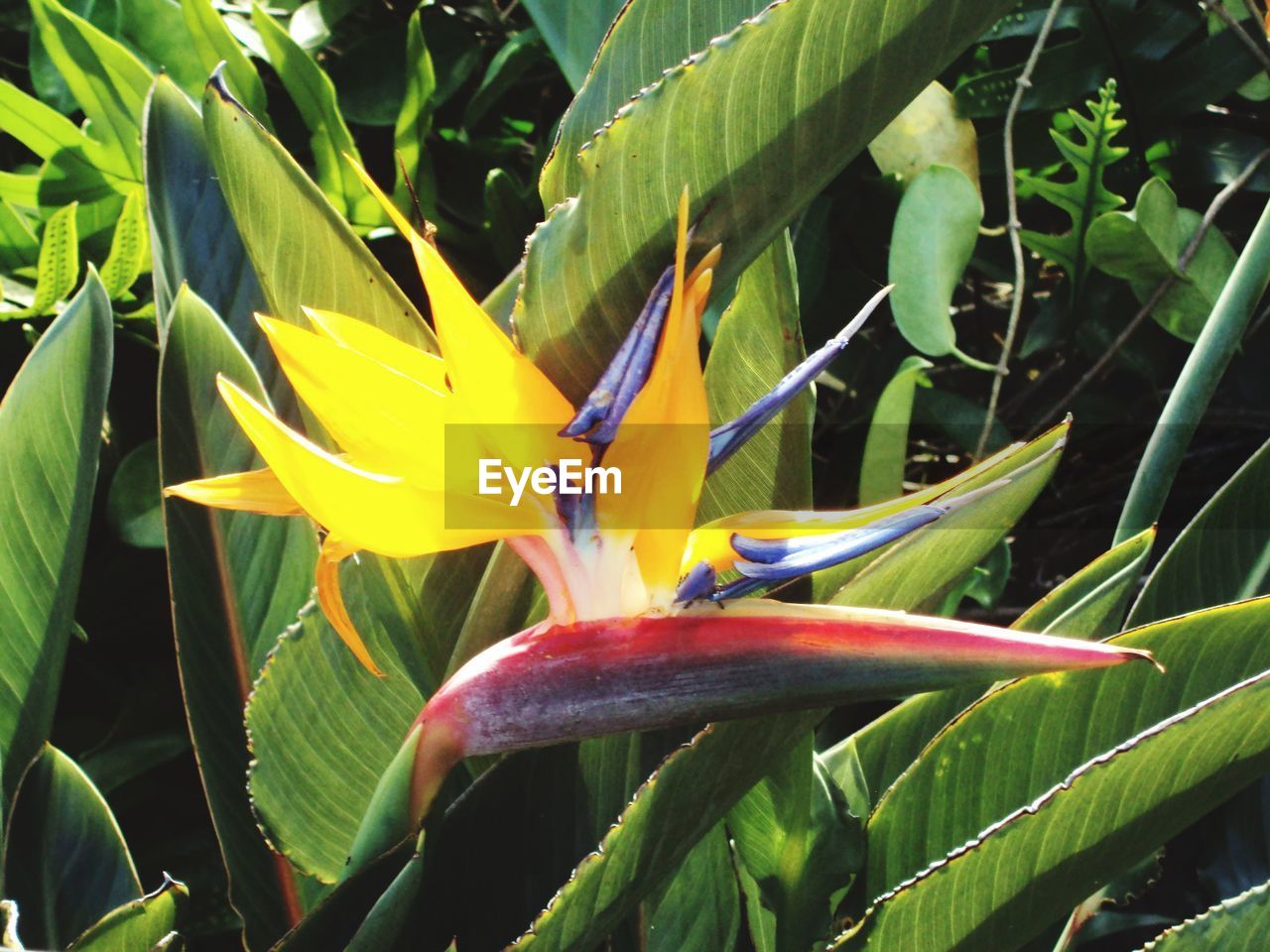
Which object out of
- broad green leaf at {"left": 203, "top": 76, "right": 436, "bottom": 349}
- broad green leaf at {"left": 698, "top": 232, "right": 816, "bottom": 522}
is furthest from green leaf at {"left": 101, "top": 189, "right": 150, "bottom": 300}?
broad green leaf at {"left": 698, "top": 232, "right": 816, "bottom": 522}

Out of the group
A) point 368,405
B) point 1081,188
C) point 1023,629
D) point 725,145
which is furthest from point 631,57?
point 1081,188

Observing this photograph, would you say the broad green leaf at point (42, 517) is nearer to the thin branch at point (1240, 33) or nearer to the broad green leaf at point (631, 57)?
the broad green leaf at point (631, 57)

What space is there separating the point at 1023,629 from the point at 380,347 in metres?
0.42

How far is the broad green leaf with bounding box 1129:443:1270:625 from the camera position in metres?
0.68

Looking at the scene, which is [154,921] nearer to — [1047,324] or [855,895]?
[855,895]

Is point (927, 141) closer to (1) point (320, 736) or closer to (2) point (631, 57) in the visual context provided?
(2) point (631, 57)

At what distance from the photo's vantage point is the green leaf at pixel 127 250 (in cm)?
82

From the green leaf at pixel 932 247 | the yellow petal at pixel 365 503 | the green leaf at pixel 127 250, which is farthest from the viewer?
the green leaf at pixel 127 250

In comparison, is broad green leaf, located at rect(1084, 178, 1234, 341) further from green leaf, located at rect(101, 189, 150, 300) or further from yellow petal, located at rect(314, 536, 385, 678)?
green leaf, located at rect(101, 189, 150, 300)

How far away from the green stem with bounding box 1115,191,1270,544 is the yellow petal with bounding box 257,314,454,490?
0.45 m

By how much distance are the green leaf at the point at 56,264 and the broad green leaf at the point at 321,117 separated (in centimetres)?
18

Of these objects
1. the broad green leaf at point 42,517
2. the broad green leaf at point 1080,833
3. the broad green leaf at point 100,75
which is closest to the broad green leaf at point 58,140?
the broad green leaf at point 100,75

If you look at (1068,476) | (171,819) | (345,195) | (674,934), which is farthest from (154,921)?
(1068,476)

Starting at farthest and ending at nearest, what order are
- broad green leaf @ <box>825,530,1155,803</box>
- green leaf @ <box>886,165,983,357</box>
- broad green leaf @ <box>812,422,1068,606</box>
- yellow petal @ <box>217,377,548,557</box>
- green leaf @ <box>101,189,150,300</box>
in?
green leaf @ <box>101,189,150,300</box>
green leaf @ <box>886,165,983,357</box>
broad green leaf @ <box>825,530,1155,803</box>
broad green leaf @ <box>812,422,1068,606</box>
yellow petal @ <box>217,377,548,557</box>
